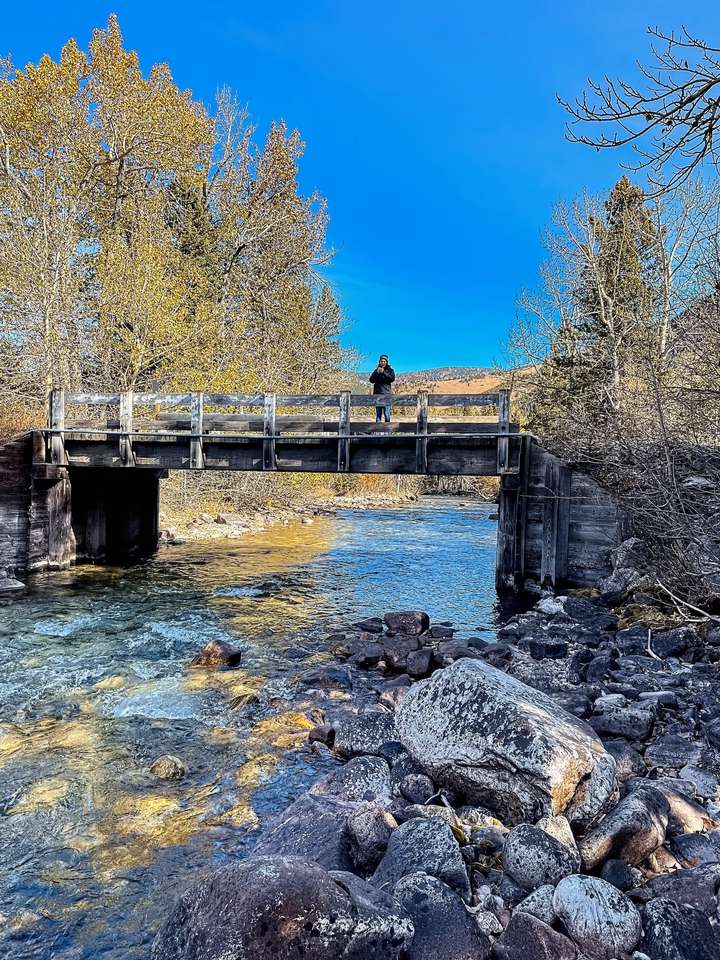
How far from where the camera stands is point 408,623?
10.2 meters

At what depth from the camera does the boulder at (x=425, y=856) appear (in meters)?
3.75

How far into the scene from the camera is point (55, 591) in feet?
41.8

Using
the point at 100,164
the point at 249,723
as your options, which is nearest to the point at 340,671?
the point at 249,723

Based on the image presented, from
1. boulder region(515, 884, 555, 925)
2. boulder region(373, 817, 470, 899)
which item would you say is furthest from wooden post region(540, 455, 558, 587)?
boulder region(515, 884, 555, 925)

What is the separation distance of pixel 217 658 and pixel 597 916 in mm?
6149

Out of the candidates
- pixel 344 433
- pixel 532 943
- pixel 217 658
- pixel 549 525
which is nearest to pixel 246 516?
pixel 344 433

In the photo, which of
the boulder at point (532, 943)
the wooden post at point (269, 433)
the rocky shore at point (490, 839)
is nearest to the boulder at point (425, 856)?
the rocky shore at point (490, 839)

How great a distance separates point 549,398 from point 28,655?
20413 mm

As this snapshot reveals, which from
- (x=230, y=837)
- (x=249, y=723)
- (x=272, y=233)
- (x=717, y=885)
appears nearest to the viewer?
(x=717, y=885)

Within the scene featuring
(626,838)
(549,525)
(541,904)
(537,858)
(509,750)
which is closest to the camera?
(541,904)

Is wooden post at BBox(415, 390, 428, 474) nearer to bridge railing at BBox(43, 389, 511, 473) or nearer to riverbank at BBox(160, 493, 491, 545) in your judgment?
bridge railing at BBox(43, 389, 511, 473)

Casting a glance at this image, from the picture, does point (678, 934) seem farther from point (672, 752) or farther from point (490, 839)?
point (672, 752)

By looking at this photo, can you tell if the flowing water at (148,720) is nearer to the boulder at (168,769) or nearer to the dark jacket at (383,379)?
the boulder at (168,769)

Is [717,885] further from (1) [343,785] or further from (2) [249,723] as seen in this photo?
(2) [249,723]
